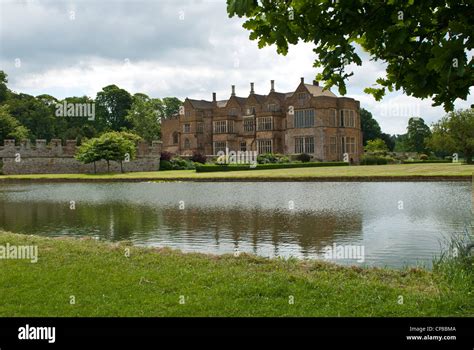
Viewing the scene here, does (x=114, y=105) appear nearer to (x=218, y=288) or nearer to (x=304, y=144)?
(x=304, y=144)

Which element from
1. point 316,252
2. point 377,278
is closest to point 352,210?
point 316,252

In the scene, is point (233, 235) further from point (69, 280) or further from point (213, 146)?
point (213, 146)

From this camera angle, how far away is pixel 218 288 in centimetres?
593

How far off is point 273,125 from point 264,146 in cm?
274

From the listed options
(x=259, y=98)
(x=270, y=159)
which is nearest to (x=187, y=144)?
(x=259, y=98)

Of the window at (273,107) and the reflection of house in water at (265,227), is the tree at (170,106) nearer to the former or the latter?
the window at (273,107)

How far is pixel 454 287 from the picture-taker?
595cm

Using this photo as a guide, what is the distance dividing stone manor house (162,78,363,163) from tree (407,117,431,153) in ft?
91.1

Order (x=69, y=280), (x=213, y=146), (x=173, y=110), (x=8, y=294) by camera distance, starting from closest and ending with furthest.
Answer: (x=8, y=294) → (x=69, y=280) → (x=213, y=146) → (x=173, y=110)

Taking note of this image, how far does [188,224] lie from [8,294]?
815cm

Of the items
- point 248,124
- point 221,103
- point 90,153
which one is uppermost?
point 221,103

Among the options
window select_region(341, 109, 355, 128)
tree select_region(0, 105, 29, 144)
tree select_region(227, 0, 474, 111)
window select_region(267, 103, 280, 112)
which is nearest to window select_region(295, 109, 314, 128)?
window select_region(267, 103, 280, 112)

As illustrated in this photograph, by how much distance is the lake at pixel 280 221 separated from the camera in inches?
393

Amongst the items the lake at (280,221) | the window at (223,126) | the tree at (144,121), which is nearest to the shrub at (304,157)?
the window at (223,126)
